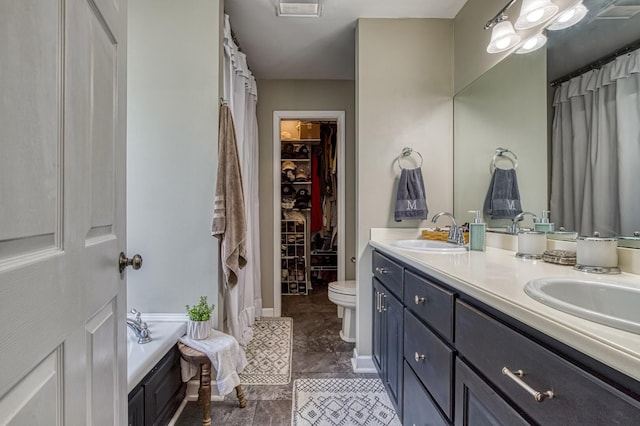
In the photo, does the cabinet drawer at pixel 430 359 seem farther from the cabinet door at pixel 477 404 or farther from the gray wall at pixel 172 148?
the gray wall at pixel 172 148

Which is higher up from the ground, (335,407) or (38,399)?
(38,399)

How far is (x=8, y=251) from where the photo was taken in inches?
17.8

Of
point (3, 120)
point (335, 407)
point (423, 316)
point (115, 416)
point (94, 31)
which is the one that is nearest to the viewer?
point (3, 120)

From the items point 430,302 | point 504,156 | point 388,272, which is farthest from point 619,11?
point 388,272

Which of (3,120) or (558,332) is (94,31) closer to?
(3,120)

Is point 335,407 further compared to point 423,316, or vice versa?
point 335,407

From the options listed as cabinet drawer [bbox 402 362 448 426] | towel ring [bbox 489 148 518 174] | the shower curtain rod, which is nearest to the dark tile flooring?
cabinet drawer [bbox 402 362 448 426]

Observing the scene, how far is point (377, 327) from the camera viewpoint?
6.40ft

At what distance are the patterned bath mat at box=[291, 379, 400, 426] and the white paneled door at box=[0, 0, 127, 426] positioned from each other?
1.11 meters

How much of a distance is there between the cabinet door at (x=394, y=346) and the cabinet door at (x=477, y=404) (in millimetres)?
541

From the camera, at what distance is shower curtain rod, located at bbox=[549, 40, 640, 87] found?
1.03 metres

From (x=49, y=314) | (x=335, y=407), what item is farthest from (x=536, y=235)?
(x=49, y=314)

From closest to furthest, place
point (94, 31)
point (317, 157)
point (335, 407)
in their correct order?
point (94, 31)
point (335, 407)
point (317, 157)

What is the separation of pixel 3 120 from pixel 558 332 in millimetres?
963
